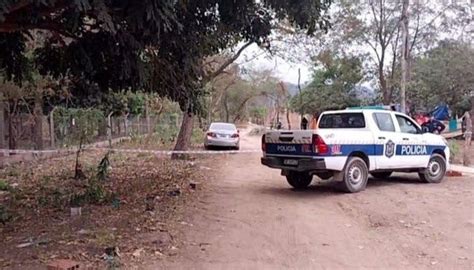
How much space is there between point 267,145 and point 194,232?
14.8ft

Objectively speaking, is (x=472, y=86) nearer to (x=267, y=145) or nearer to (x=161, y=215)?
(x=267, y=145)

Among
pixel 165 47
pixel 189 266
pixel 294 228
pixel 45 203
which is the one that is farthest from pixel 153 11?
pixel 45 203

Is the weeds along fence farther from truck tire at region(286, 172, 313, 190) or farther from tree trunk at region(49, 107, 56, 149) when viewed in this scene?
truck tire at region(286, 172, 313, 190)

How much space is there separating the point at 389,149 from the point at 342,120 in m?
1.32

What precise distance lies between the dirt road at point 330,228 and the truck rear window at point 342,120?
1542mm

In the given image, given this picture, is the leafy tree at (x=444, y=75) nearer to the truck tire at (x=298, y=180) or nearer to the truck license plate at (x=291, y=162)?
the truck tire at (x=298, y=180)

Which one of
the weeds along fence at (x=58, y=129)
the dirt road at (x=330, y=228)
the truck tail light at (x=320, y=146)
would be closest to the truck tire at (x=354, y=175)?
the dirt road at (x=330, y=228)

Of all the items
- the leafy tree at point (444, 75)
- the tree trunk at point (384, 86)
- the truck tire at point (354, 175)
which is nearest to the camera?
the truck tire at point (354, 175)

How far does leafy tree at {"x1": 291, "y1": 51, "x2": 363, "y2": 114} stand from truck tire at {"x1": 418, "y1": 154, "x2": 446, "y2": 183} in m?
15.6

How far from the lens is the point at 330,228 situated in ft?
26.1

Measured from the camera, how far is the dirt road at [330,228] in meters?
6.23

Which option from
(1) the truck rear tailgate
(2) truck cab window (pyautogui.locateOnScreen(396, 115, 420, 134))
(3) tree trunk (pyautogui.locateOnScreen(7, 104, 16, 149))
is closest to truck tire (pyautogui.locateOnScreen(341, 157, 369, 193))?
(1) the truck rear tailgate

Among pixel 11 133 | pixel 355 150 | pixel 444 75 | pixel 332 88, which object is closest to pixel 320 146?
pixel 355 150

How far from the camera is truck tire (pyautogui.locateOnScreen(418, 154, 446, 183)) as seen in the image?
1301 centimetres
